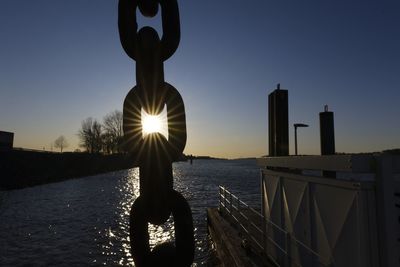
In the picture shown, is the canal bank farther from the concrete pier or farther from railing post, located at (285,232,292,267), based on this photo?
railing post, located at (285,232,292,267)

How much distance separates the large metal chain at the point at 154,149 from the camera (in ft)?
5.40

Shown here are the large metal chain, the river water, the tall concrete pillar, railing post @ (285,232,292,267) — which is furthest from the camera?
the river water

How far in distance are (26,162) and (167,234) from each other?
41.4m

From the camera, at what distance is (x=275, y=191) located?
346 inches

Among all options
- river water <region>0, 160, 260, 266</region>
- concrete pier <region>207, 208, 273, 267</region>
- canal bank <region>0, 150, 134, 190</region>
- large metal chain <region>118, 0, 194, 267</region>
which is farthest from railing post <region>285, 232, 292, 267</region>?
canal bank <region>0, 150, 134, 190</region>

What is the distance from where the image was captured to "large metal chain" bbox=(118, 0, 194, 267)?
5.40 ft

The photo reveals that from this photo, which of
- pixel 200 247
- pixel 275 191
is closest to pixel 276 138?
pixel 275 191

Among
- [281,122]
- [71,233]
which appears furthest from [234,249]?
[71,233]

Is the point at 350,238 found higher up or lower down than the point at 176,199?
lower down

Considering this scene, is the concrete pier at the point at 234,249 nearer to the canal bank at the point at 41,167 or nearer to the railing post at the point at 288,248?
the railing post at the point at 288,248

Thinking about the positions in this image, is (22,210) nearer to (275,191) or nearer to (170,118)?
(275,191)

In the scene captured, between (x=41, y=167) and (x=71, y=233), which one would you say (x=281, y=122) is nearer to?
(x=71, y=233)

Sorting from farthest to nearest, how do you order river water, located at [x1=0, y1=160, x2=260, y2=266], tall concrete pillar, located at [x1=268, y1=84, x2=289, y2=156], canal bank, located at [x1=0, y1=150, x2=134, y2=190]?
canal bank, located at [x1=0, y1=150, x2=134, y2=190]
river water, located at [x1=0, y1=160, x2=260, y2=266]
tall concrete pillar, located at [x1=268, y1=84, x2=289, y2=156]

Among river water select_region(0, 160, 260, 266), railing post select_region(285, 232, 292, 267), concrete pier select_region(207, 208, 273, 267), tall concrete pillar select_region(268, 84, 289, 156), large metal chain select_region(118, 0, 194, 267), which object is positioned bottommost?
river water select_region(0, 160, 260, 266)
